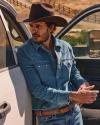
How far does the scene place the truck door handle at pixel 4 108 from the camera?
10.9 ft

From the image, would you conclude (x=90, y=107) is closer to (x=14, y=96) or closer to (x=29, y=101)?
(x=29, y=101)

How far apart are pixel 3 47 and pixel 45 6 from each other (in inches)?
19.4

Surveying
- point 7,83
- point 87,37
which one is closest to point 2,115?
point 7,83

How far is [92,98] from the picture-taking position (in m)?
3.82

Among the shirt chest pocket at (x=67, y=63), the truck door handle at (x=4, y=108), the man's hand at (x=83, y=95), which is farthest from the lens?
the shirt chest pocket at (x=67, y=63)

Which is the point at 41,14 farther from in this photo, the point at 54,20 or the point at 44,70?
the point at 44,70

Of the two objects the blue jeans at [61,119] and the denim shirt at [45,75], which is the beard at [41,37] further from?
the blue jeans at [61,119]

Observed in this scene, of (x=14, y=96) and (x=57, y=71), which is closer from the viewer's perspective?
(x=14, y=96)

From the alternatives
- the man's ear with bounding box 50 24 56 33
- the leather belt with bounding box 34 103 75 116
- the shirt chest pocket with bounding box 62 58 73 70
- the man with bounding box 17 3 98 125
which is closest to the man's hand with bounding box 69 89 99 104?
the man with bounding box 17 3 98 125

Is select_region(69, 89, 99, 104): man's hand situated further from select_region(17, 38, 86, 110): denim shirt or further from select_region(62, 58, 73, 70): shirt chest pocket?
select_region(62, 58, 73, 70): shirt chest pocket

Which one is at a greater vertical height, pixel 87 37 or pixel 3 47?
pixel 3 47

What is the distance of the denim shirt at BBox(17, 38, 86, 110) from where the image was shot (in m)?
3.81

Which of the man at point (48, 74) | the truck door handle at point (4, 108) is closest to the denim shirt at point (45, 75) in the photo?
the man at point (48, 74)

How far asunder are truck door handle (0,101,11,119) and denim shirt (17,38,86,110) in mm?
433
